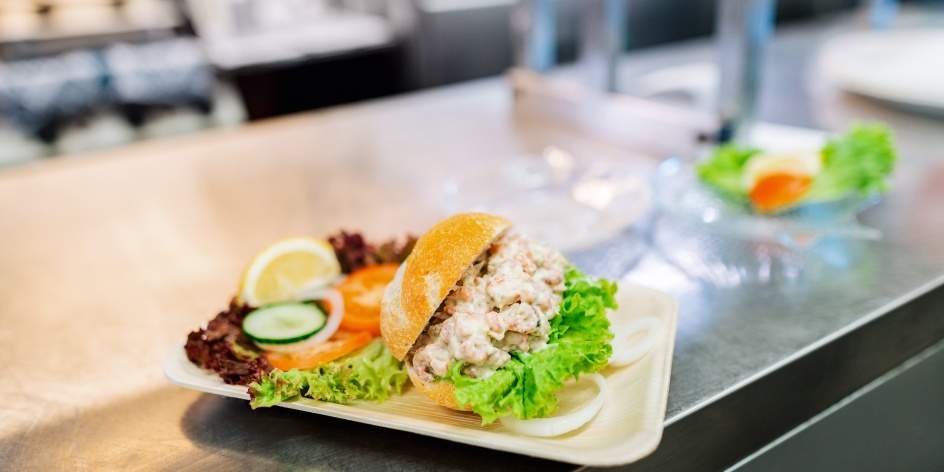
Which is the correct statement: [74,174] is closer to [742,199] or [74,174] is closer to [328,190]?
[328,190]

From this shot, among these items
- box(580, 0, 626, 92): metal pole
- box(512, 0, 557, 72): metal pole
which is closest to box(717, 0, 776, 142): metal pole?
box(580, 0, 626, 92): metal pole

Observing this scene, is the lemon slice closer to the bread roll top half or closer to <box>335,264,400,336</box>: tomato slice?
<box>335,264,400,336</box>: tomato slice

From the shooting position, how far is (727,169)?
5.27ft

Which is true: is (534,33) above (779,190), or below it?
above

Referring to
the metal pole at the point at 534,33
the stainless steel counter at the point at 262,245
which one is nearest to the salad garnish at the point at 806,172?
the stainless steel counter at the point at 262,245

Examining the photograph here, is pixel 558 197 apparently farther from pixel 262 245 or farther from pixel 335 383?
pixel 335 383

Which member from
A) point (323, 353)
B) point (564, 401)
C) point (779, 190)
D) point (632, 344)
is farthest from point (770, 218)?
point (323, 353)

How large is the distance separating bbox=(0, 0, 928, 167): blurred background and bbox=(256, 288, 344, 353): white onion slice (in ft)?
14.8

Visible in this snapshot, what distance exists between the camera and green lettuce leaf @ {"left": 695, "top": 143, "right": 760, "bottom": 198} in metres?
1.57

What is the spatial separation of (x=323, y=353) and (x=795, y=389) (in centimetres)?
81

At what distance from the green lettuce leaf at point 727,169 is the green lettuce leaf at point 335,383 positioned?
38.0 inches

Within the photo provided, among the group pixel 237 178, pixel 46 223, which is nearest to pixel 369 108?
pixel 237 178

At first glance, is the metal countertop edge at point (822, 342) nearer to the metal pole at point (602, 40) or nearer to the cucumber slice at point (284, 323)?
the cucumber slice at point (284, 323)

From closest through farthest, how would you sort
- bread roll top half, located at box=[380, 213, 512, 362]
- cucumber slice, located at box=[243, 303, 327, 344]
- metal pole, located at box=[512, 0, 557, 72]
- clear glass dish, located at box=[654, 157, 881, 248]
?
bread roll top half, located at box=[380, 213, 512, 362] < cucumber slice, located at box=[243, 303, 327, 344] < clear glass dish, located at box=[654, 157, 881, 248] < metal pole, located at box=[512, 0, 557, 72]
